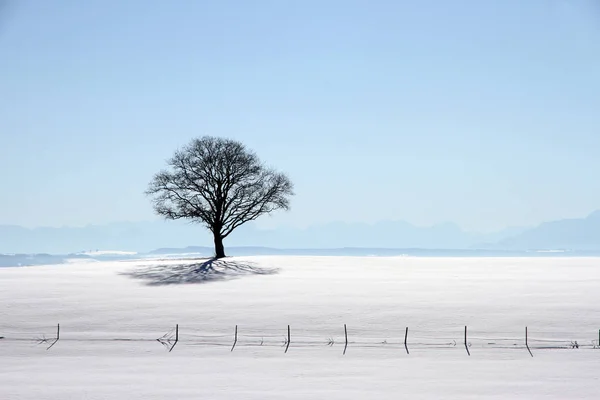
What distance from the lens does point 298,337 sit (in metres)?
32.3

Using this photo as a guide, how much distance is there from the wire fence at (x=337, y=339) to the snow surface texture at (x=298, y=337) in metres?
0.11

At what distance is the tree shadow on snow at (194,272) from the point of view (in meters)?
55.2

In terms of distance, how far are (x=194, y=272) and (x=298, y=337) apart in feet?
97.4

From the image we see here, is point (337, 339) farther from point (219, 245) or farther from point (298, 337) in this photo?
point (219, 245)

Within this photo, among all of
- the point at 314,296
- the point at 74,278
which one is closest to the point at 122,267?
the point at 74,278

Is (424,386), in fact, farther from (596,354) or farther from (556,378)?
(596,354)

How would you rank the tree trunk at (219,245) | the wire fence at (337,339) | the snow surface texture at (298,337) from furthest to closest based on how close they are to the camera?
the tree trunk at (219,245)
the wire fence at (337,339)
the snow surface texture at (298,337)

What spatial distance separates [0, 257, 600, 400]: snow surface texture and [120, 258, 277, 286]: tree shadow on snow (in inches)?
28.9

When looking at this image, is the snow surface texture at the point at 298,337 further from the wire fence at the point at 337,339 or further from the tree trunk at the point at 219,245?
the tree trunk at the point at 219,245

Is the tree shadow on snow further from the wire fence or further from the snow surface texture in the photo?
the wire fence

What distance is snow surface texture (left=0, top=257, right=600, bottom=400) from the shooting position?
23.2 meters

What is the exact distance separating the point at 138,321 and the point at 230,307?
6.64m

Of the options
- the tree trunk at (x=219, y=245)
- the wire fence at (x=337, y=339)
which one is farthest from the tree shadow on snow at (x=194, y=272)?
the wire fence at (x=337, y=339)

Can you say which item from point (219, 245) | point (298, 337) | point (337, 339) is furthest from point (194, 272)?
point (337, 339)
